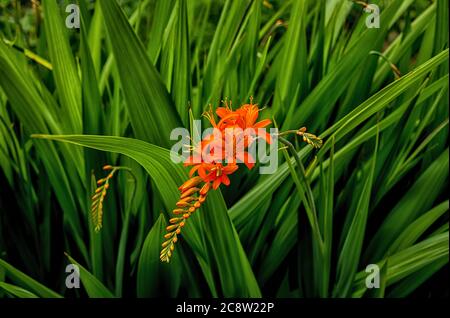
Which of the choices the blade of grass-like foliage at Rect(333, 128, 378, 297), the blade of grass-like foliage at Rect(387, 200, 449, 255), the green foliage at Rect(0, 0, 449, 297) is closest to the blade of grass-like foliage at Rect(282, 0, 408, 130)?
the green foliage at Rect(0, 0, 449, 297)

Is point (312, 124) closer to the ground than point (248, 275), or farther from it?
farther from it

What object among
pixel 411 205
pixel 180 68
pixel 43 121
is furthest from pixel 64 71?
pixel 411 205

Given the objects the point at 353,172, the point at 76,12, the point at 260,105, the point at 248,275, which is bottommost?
the point at 248,275

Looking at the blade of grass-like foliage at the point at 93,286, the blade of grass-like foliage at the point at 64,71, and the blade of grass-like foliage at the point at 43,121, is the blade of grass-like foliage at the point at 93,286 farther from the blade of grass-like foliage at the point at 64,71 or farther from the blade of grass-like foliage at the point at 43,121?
the blade of grass-like foliage at the point at 64,71

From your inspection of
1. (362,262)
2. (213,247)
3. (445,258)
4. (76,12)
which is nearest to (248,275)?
(213,247)

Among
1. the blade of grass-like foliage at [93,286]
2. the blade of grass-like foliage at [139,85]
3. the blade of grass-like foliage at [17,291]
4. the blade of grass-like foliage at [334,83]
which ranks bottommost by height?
the blade of grass-like foliage at [17,291]

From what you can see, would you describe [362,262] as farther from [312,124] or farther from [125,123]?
[125,123]

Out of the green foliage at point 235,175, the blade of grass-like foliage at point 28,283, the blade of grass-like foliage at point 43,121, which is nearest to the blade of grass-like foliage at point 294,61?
the green foliage at point 235,175

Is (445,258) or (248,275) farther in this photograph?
(445,258)
